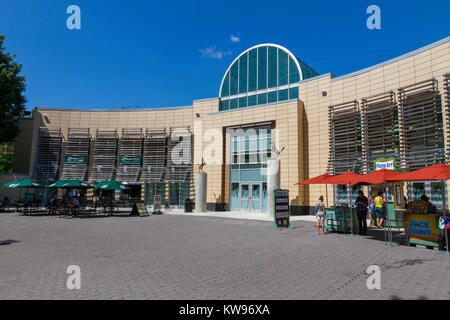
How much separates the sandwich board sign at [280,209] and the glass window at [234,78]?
1896cm

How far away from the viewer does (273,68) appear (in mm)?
29094

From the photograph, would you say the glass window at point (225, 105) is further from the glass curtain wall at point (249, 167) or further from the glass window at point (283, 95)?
the glass window at point (283, 95)

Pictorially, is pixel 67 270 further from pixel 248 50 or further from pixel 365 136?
pixel 248 50

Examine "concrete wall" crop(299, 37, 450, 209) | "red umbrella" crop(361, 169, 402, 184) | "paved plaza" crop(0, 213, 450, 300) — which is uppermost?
"concrete wall" crop(299, 37, 450, 209)

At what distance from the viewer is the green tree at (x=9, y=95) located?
90.9 ft

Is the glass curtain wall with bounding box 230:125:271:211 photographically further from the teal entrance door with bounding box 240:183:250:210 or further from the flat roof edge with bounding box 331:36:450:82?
the flat roof edge with bounding box 331:36:450:82

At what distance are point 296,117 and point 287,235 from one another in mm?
13272

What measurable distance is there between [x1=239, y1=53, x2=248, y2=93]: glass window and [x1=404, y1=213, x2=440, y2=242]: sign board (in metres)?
23.1

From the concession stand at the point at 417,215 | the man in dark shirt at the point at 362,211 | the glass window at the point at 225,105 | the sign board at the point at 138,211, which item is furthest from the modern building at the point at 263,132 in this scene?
the sign board at the point at 138,211

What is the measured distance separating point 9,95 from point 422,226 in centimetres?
3455

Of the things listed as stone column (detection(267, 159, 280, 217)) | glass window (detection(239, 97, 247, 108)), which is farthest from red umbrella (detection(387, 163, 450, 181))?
glass window (detection(239, 97, 247, 108))

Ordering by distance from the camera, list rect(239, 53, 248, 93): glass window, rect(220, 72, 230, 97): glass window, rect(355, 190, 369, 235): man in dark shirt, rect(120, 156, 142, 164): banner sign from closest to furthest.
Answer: rect(355, 190, 369, 235): man in dark shirt, rect(239, 53, 248, 93): glass window, rect(120, 156, 142, 164): banner sign, rect(220, 72, 230, 97): glass window

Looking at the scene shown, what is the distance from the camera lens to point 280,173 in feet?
76.1

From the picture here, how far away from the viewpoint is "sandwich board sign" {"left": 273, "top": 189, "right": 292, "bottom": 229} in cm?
1400
